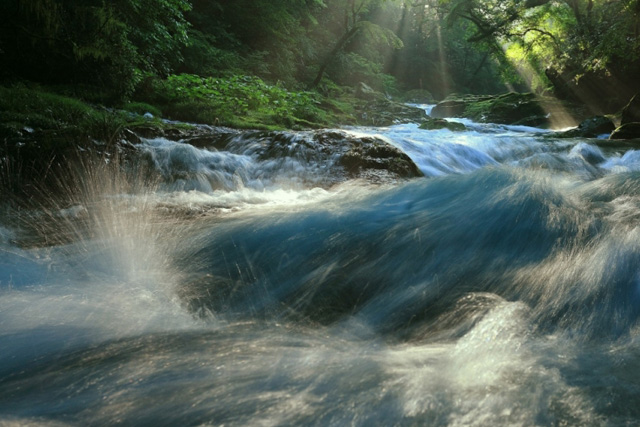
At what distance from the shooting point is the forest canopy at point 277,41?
6367mm

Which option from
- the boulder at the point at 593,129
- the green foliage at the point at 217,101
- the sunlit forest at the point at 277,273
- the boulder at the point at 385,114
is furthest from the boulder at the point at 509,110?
the green foliage at the point at 217,101

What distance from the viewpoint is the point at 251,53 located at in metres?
17.5

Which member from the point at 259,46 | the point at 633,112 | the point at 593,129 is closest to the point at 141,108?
the point at 259,46

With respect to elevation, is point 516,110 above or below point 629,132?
above

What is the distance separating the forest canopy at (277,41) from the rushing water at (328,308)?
373 cm

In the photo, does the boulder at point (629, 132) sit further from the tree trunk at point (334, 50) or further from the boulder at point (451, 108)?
the boulder at point (451, 108)

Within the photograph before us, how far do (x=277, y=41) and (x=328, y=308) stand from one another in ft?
61.8

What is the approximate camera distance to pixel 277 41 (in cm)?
1869

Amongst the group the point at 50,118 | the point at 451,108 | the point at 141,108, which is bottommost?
the point at 50,118

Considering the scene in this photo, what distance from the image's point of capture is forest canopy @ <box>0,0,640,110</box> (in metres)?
6.37

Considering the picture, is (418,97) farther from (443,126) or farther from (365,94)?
(443,126)

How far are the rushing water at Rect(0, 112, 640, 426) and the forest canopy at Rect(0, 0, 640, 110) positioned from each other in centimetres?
373

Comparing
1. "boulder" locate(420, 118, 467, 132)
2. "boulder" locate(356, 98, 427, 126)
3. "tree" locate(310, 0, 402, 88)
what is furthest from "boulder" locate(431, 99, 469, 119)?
"boulder" locate(420, 118, 467, 132)

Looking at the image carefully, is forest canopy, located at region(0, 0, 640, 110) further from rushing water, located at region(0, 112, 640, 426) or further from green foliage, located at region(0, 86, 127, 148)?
rushing water, located at region(0, 112, 640, 426)
